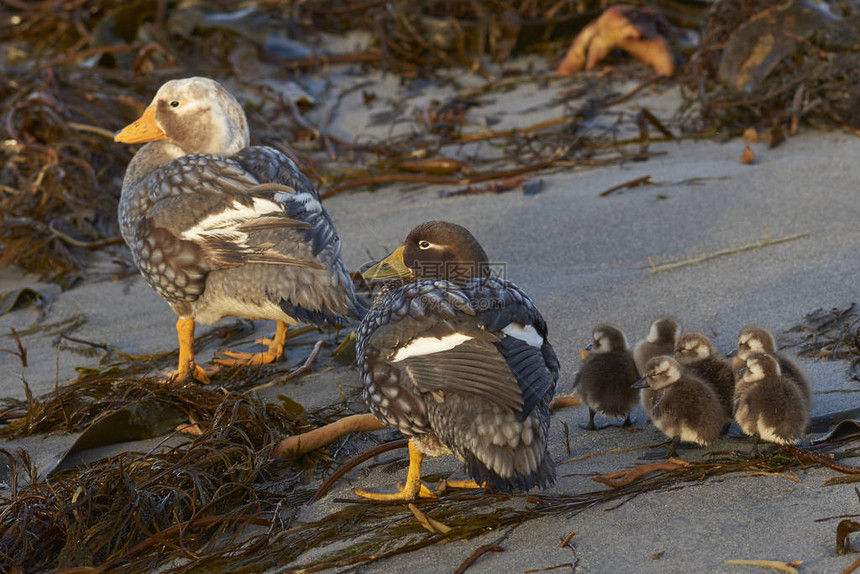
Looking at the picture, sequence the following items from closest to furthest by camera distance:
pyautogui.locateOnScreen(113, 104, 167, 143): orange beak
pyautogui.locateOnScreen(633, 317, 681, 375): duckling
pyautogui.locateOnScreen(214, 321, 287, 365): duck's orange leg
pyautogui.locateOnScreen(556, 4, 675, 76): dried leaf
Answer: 1. pyautogui.locateOnScreen(633, 317, 681, 375): duckling
2. pyautogui.locateOnScreen(214, 321, 287, 365): duck's orange leg
3. pyautogui.locateOnScreen(113, 104, 167, 143): orange beak
4. pyautogui.locateOnScreen(556, 4, 675, 76): dried leaf

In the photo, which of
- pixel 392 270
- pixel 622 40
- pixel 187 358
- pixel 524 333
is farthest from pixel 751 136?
pixel 187 358

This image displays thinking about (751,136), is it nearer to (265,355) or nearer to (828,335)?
(828,335)

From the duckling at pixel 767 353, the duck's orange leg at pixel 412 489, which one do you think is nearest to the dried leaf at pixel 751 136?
the duckling at pixel 767 353

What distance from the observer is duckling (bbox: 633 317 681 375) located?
3750 mm

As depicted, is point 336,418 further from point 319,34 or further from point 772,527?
point 319,34

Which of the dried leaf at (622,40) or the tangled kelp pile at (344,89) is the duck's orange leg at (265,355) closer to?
the tangled kelp pile at (344,89)

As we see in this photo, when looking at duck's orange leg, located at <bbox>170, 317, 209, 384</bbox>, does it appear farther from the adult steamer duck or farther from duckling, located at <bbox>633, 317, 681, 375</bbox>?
duckling, located at <bbox>633, 317, 681, 375</bbox>

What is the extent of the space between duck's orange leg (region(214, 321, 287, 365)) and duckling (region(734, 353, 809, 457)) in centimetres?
217

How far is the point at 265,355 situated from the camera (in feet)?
14.4

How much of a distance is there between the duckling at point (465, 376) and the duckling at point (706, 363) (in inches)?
26.6

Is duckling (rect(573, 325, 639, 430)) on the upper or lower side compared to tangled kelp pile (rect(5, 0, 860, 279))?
lower

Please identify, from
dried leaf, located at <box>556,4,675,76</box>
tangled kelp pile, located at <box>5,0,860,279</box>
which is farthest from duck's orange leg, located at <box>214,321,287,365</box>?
dried leaf, located at <box>556,4,675,76</box>

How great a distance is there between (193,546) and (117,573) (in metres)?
0.24

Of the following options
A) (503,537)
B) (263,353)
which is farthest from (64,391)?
(503,537)
